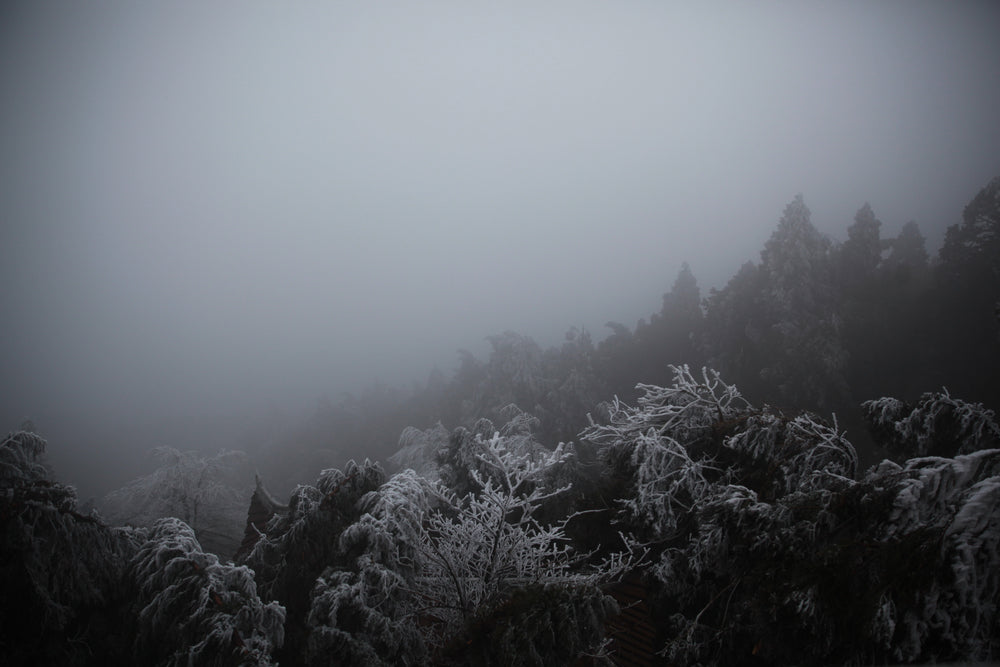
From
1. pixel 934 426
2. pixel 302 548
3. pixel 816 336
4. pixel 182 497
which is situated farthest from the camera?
pixel 816 336

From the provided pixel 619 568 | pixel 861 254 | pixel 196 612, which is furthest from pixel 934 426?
pixel 861 254

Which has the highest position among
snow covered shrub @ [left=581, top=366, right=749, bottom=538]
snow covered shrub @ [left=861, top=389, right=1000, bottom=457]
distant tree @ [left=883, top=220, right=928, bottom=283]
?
distant tree @ [left=883, top=220, right=928, bottom=283]

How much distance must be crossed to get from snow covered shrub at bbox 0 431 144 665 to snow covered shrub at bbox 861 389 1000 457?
12.3 meters

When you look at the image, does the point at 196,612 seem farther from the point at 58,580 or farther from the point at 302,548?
the point at 58,580

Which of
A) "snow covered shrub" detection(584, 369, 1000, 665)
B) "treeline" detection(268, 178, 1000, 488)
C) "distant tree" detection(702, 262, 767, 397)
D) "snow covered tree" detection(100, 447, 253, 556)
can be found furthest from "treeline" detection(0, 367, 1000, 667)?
"distant tree" detection(702, 262, 767, 397)

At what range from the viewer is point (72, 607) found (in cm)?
615

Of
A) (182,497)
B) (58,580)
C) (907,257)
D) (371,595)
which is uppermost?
(907,257)

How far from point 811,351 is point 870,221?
35.9 ft

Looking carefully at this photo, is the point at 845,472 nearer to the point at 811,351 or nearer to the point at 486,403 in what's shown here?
the point at 811,351

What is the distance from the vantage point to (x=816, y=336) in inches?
814

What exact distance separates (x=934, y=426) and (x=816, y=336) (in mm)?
17009

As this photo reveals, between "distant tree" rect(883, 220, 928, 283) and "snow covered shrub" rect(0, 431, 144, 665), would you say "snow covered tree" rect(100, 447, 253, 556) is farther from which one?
"distant tree" rect(883, 220, 928, 283)

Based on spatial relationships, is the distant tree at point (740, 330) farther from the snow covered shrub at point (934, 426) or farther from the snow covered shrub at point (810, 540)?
the snow covered shrub at point (810, 540)

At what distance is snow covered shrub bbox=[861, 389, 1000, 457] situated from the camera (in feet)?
19.6
